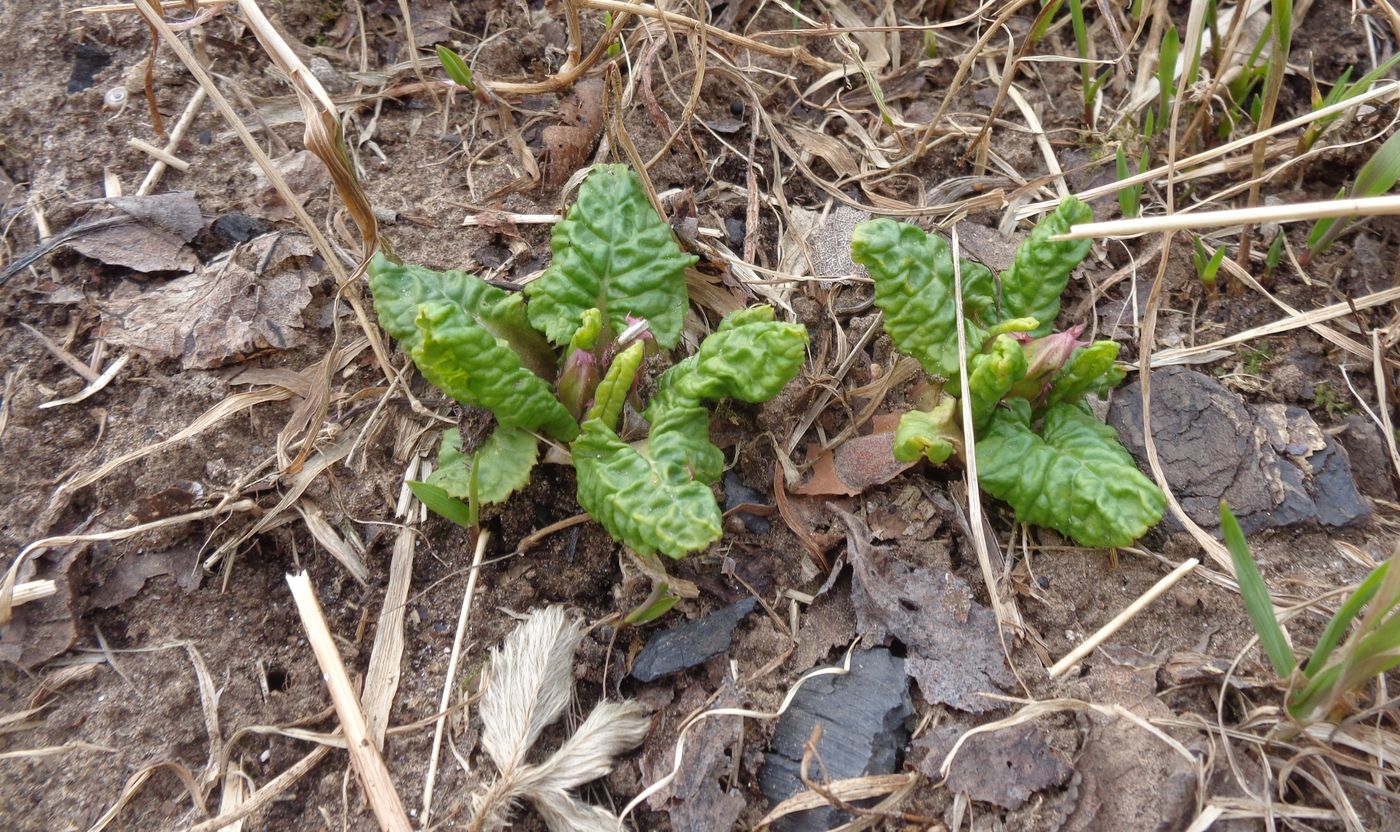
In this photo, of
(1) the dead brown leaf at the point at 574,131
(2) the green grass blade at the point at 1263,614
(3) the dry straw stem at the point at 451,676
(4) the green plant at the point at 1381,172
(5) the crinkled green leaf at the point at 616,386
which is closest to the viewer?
(2) the green grass blade at the point at 1263,614

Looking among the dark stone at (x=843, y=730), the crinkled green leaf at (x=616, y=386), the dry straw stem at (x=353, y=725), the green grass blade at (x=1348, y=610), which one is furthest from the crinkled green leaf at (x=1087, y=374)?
the dry straw stem at (x=353, y=725)

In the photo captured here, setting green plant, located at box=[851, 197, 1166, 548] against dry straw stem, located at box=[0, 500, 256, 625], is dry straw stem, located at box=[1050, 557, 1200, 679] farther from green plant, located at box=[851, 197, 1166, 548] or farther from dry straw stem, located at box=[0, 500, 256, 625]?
dry straw stem, located at box=[0, 500, 256, 625]

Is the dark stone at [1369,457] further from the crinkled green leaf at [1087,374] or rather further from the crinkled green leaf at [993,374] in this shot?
the crinkled green leaf at [993,374]

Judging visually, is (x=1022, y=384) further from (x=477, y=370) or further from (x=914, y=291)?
(x=477, y=370)

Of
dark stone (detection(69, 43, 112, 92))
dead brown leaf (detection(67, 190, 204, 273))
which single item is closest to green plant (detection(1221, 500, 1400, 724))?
dead brown leaf (detection(67, 190, 204, 273))

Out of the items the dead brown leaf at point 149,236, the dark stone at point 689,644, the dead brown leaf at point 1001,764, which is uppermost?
the dead brown leaf at point 149,236

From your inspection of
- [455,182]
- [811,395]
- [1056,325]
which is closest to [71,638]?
[455,182]

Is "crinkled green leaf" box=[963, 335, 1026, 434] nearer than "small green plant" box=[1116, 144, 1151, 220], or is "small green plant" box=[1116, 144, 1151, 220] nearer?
"crinkled green leaf" box=[963, 335, 1026, 434]
